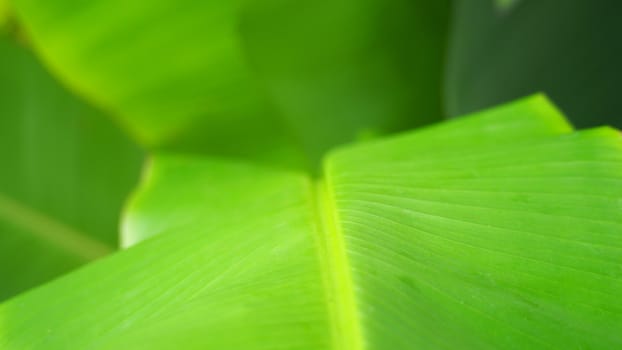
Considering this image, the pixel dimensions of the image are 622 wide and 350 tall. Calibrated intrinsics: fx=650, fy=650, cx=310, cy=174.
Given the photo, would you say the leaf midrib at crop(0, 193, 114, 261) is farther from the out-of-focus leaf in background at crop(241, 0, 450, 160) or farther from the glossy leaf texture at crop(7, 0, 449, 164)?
the out-of-focus leaf in background at crop(241, 0, 450, 160)

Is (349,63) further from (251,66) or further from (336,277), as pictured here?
(336,277)

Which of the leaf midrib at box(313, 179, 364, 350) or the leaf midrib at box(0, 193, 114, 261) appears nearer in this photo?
the leaf midrib at box(313, 179, 364, 350)

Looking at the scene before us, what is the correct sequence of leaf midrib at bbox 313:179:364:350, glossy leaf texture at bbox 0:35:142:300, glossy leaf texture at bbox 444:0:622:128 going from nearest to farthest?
1. leaf midrib at bbox 313:179:364:350
2. glossy leaf texture at bbox 444:0:622:128
3. glossy leaf texture at bbox 0:35:142:300

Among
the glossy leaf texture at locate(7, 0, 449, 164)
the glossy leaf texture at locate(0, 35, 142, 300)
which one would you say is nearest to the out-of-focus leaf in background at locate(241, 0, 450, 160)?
the glossy leaf texture at locate(7, 0, 449, 164)

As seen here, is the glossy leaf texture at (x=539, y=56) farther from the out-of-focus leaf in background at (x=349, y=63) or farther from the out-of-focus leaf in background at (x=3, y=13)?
the out-of-focus leaf in background at (x=3, y=13)

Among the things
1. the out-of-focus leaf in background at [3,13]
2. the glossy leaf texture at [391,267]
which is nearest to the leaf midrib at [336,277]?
the glossy leaf texture at [391,267]

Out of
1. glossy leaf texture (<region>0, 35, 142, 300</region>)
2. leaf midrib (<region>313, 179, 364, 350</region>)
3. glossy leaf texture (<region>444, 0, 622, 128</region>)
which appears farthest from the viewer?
glossy leaf texture (<region>0, 35, 142, 300</region>)

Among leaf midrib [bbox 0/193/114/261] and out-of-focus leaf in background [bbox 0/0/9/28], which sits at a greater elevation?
out-of-focus leaf in background [bbox 0/0/9/28]
